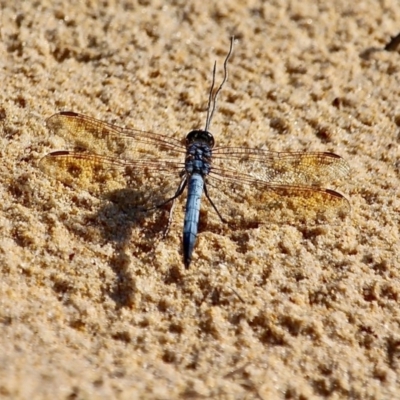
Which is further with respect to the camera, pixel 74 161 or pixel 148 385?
pixel 74 161

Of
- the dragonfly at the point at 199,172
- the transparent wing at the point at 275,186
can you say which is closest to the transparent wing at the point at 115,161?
the dragonfly at the point at 199,172

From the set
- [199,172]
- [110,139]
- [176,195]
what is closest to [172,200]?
[176,195]

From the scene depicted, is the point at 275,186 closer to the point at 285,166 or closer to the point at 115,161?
the point at 285,166

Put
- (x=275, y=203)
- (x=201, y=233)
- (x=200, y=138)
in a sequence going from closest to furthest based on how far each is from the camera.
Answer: (x=201, y=233) < (x=275, y=203) < (x=200, y=138)

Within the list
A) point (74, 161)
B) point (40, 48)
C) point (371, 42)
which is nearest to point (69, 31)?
point (40, 48)

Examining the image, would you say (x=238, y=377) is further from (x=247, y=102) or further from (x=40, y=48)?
→ (x=40, y=48)

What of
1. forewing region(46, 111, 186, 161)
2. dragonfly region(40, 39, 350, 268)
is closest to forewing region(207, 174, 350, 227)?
dragonfly region(40, 39, 350, 268)

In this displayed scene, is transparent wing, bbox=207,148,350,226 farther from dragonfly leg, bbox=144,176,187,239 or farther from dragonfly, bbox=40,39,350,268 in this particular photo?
dragonfly leg, bbox=144,176,187,239
